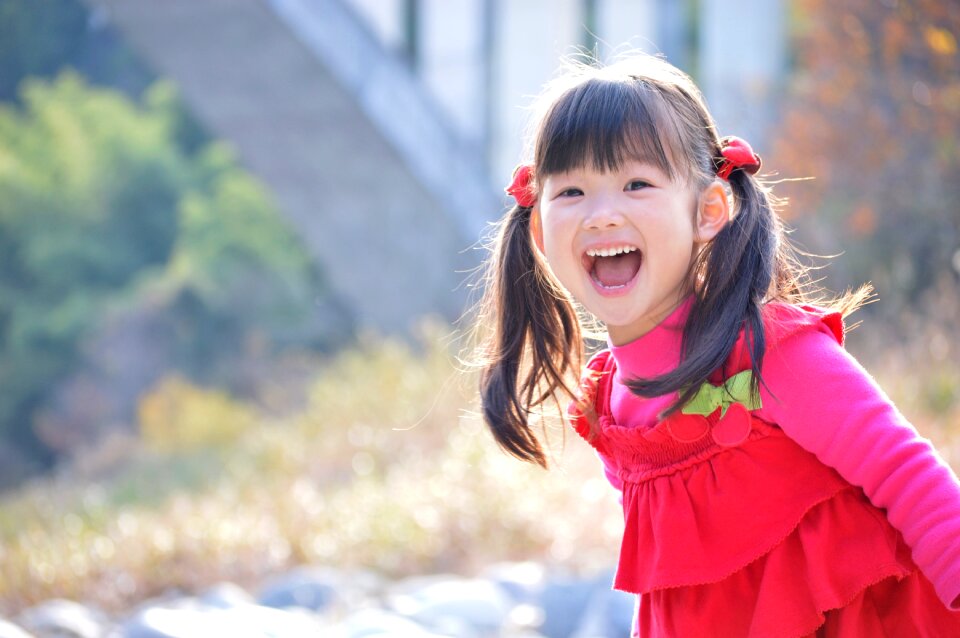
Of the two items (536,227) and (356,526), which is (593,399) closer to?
(536,227)

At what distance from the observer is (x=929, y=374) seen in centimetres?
623

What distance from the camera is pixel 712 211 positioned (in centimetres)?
206

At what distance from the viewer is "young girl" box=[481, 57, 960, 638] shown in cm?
183

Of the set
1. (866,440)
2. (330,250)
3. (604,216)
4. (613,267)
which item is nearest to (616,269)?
(613,267)

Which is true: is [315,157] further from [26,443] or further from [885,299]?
[885,299]

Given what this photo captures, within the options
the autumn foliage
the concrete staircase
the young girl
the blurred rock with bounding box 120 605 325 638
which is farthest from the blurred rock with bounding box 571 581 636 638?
the concrete staircase

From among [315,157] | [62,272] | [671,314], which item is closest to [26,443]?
[62,272]

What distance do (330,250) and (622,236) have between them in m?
12.3

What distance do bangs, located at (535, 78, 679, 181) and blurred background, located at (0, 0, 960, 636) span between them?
2.20 feet

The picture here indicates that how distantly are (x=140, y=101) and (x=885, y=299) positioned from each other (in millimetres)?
19635

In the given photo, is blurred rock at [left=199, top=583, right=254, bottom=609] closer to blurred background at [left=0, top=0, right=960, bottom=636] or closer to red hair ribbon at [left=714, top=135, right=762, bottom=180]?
blurred background at [left=0, top=0, right=960, bottom=636]

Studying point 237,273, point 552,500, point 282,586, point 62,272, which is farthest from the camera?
point 62,272

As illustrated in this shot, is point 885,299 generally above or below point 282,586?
above

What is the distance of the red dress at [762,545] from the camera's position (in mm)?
1857
